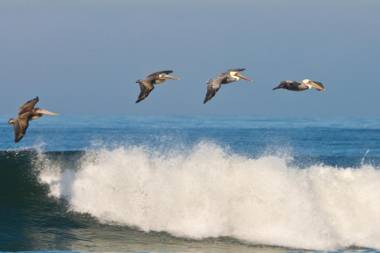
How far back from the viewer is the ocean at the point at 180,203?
25.9 meters

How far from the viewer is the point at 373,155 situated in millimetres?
44688

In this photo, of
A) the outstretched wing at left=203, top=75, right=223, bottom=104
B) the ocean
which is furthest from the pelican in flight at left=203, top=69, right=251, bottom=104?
the ocean

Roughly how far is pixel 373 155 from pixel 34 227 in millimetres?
20291

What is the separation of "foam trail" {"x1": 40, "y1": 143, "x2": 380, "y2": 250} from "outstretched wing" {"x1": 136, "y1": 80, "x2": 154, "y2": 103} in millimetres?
3694

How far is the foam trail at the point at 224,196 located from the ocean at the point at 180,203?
0.02m

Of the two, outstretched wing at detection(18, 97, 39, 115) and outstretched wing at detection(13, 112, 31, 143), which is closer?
outstretched wing at detection(13, 112, 31, 143)

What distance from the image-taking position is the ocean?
25938 mm

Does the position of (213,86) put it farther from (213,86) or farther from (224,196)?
(224,196)

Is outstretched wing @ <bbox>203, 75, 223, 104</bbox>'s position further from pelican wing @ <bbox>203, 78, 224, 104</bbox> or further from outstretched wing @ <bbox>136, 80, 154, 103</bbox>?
outstretched wing @ <bbox>136, 80, 154, 103</bbox>

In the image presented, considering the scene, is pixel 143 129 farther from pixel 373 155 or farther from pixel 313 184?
pixel 313 184

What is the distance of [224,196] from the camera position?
28.3 metres

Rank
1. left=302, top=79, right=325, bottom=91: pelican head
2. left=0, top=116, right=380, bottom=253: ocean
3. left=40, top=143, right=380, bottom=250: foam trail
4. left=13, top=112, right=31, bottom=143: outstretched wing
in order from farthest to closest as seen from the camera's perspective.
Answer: left=40, top=143, right=380, bottom=250: foam trail < left=0, top=116, right=380, bottom=253: ocean < left=302, top=79, right=325, bottom=91: pelican head < left=13, top=112, right=31, bottom=143: outstretched wing

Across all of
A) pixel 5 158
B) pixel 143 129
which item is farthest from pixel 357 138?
pixel 5 158

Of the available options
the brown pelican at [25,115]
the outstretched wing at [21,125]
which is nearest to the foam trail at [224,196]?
the brown pelican at [25,115]
